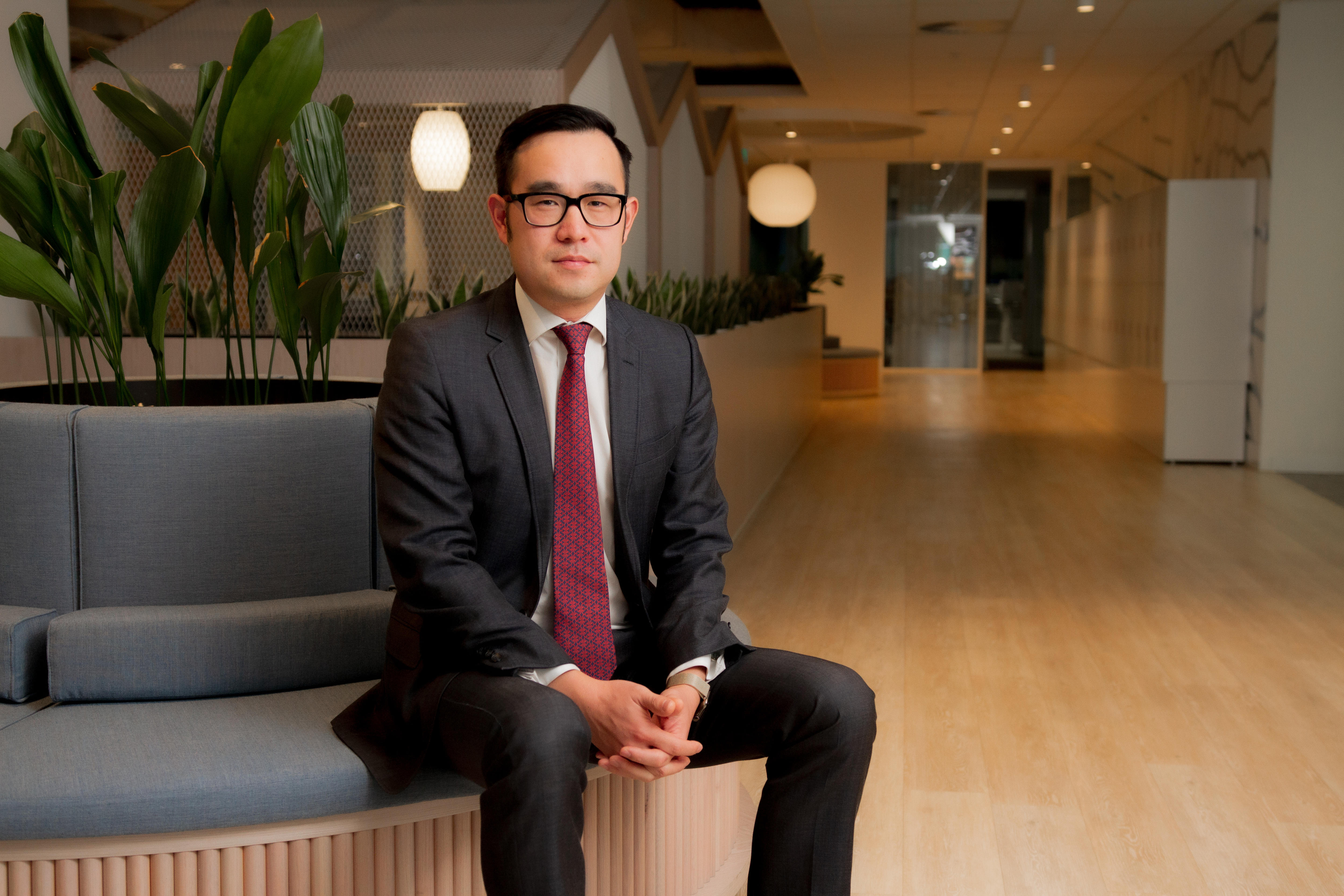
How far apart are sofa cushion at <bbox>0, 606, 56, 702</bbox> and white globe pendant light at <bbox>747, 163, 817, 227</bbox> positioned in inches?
341

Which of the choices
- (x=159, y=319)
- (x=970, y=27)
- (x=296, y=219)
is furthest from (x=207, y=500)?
(x=970, y=27)

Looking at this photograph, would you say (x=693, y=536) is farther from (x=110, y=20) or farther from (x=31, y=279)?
A: (x=110, y=20)

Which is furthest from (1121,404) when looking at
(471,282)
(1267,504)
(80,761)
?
(80,761)

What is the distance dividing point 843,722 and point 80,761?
38.0 inches

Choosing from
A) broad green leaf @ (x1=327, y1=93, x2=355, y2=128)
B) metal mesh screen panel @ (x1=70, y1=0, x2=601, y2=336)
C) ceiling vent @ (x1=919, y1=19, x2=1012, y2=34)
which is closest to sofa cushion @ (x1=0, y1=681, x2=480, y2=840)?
broad green leaf @ (x1=327, y1=93, x2=355, y2=128)

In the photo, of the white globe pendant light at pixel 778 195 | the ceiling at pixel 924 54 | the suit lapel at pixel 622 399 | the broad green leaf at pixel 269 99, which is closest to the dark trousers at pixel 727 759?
the suit lapel at pixel 622 399

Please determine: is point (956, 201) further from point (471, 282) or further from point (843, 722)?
point (843, 722)

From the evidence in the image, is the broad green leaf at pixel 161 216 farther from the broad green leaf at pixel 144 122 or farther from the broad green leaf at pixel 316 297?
the broad green leaf at pixel 316 297

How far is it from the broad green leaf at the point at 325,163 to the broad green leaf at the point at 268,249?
0.13 meters

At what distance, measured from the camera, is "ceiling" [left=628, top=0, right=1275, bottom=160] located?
6637mm

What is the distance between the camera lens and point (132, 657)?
172 centimetres

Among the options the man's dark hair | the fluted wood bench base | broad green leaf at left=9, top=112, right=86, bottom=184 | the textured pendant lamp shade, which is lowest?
the fluted wood bench base

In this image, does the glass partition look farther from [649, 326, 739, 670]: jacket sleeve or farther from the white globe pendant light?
[649, 326, 739, 670]: jacket sleeve

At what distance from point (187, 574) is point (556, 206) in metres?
0.87
